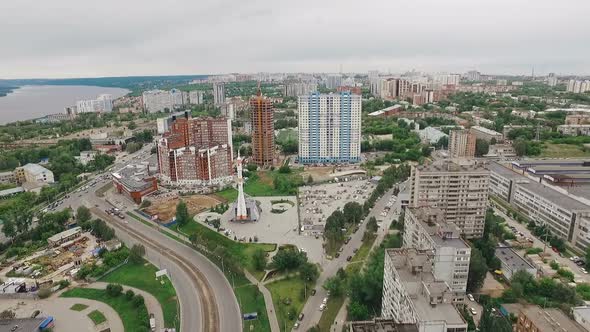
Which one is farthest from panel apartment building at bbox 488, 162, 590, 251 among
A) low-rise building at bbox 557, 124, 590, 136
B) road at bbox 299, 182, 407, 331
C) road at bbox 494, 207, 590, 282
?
low-rise building at bbox 557, 124, 590, 136

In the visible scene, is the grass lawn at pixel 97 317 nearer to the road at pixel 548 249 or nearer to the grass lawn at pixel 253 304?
the grass lawn at pixel 253 304

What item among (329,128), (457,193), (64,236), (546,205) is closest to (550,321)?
(457,193)

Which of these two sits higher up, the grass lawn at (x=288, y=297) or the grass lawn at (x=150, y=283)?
the grass lawn at (x=288, y=297)

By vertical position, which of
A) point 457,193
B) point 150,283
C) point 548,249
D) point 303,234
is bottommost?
point 150,283

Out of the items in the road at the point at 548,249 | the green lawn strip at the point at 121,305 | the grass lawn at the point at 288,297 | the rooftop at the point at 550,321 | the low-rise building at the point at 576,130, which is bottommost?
the green lawn strip at the point at 121,305

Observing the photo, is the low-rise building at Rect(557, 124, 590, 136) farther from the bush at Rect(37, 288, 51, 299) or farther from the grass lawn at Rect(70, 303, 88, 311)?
the bush at Rect(37, 288, 51, 299)

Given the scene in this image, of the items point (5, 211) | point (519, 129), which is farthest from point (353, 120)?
point (5, 211)

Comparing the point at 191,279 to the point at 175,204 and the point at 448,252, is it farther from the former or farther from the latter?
the point at 448,252

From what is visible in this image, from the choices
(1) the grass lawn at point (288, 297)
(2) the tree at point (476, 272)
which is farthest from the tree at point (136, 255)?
(2) the tree at point (476, 272)
